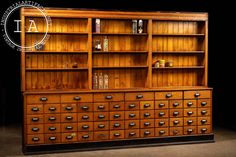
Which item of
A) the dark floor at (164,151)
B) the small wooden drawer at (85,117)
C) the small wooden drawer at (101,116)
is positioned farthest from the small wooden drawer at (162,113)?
the small wooden drawer at (85,117)

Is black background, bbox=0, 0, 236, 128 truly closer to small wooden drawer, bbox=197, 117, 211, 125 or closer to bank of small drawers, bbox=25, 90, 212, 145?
small wooden drawer, bbox=197, 117, 211, 125

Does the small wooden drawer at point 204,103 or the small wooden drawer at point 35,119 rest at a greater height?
the small wooden drawer at point 204,103

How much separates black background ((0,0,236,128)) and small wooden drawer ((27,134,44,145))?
2.92 meters

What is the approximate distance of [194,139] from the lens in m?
7.84

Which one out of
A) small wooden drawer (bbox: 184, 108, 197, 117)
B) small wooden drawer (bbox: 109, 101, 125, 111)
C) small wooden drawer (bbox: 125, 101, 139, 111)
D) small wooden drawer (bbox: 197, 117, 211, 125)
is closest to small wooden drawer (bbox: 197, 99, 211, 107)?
small wooden drawer (bbox: 184, 108, 197, 117)

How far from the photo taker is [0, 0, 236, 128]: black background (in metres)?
9.43

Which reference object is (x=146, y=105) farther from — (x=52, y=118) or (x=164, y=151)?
(x=52, y=118)

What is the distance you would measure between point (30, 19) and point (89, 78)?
140 centimetres

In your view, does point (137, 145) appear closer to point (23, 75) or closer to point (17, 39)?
point (23, 75)

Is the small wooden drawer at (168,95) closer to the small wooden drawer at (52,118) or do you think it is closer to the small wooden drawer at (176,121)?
the small wooden drawer at (176,121)

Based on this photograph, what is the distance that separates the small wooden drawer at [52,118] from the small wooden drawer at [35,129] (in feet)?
0.42

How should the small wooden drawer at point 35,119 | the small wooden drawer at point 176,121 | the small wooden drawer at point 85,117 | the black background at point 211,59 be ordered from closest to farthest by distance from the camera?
the small wooden drawer at point 35,119
the small wooden drawer at point 85,117
the small wooden drawer at point 176,121
the black background at point 211,59

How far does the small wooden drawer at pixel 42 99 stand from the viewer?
7.02 meters

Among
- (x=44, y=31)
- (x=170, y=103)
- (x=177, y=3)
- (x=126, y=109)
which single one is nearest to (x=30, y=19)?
(x=44, y=31)
